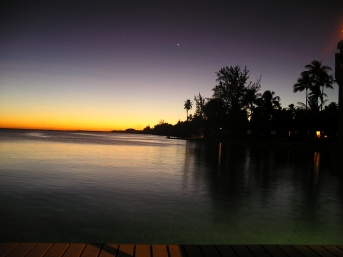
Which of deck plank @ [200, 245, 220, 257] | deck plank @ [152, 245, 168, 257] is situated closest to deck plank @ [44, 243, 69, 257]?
deck plank @ [152, 245, 168, 257]

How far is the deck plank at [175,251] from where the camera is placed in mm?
4232

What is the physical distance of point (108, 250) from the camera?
4355 mm

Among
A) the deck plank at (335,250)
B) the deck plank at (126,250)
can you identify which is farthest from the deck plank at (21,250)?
the deck plank at (335,250)

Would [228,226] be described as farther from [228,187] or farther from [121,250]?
[228,187]

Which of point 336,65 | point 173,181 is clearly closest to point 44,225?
point 336,65

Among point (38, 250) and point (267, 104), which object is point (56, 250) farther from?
point (267, 104)

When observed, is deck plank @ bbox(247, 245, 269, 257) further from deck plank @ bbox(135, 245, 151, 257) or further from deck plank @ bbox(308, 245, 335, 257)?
deck plank @ bbox(135, 245, 151, 257)

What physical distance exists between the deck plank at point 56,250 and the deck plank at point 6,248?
51cm

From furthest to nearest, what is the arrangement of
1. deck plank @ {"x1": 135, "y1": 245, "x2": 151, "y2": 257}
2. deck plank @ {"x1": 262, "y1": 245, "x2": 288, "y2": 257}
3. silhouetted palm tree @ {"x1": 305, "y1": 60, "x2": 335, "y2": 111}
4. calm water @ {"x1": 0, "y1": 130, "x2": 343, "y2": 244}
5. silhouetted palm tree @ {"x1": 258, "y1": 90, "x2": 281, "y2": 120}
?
silhouetted palm tree @ {"x1": 258, "y1": 90, "x2": 281, "y2": 120}, silhouetted palm tree @ {"x1": 305, "y1": 60, "x2": 335, "y2": 111}, calm water @ {"x1": 0, "y1": 130, "x2": 343, "y2": 244}, deck plank @ {"x1": 262, "y1": 245, "x2": 288, "y2": 257}, deck plank @ {"x1": 135, "y1": 245, "x2": 151, "y2": 257}

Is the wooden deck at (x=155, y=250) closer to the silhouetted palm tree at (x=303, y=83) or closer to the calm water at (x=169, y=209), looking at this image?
the calm water at (x=169, y=209)

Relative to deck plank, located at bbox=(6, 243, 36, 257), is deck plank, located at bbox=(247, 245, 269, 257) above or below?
above

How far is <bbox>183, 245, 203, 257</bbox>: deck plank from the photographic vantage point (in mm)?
4234

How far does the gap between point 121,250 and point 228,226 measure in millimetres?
2690

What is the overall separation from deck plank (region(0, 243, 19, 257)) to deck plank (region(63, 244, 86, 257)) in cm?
74
